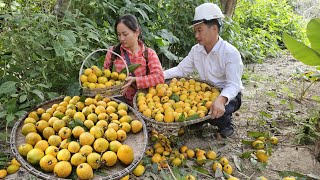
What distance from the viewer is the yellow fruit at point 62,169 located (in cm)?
190

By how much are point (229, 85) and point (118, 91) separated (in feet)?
3.55

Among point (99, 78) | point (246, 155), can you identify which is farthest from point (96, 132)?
point (246, 155)

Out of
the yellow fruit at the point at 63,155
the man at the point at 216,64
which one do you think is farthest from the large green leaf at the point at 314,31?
the yellow fruit at the point at 63,155

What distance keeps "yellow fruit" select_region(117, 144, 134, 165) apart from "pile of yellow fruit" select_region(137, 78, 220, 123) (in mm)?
656

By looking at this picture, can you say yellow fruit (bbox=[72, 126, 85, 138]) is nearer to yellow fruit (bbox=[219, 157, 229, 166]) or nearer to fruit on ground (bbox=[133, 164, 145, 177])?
fruit on ground (bbox=[133, 164, 145, 177])

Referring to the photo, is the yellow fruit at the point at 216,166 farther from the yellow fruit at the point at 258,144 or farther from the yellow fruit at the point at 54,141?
the yellow fruit at the point at 54,141

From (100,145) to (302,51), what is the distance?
5.89 feet

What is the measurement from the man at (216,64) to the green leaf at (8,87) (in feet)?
5.04

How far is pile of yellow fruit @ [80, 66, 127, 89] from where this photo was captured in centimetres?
277

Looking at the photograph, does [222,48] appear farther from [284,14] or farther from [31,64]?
[284,14]

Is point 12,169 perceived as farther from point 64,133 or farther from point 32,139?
point 64,133

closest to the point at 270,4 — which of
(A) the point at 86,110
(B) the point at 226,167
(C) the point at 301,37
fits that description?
(C) the point at 301,37

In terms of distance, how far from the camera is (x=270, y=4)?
369 inches

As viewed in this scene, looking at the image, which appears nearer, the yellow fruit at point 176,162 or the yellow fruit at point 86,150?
the yellow fruit at point 86,150
